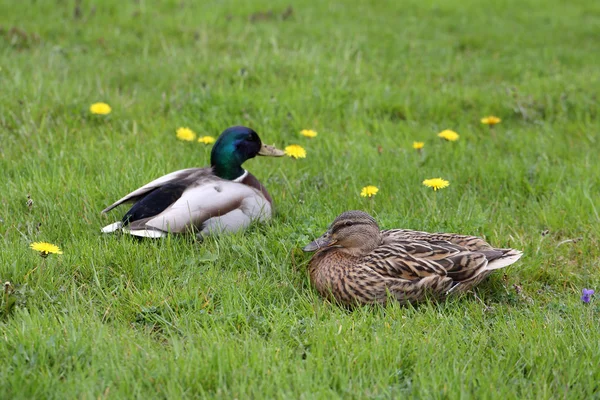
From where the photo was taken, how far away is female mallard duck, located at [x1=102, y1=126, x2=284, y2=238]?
420 cm

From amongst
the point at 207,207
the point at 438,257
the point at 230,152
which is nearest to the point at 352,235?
the point at 438,257

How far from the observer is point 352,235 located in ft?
13.0

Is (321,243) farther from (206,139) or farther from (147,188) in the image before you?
(206,139)

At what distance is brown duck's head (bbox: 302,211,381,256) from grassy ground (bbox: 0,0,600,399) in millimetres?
269

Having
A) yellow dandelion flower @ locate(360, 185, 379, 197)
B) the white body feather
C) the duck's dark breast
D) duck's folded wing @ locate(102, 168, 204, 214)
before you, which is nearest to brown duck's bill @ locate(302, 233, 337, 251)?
the white body feather

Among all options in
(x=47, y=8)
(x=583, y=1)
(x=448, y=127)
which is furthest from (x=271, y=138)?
(x=583, y=1)

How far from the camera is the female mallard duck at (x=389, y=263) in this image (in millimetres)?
3791

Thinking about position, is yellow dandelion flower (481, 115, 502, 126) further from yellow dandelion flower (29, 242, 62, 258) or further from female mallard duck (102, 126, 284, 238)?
yellow dandelion flower (29, 242, 62, 258)

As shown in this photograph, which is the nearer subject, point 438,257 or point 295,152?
point 438,257

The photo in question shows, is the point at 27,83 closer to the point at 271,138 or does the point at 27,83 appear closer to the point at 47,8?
the point at 271,138

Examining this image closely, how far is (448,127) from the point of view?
653 cm

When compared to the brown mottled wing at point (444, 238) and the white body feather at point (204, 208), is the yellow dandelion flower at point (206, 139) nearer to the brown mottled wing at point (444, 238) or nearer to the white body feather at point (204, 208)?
the white body feather at point (204, 208)

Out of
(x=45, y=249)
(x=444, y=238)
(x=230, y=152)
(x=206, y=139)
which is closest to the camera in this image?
(x=45, y=249)

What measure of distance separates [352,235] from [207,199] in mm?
902
